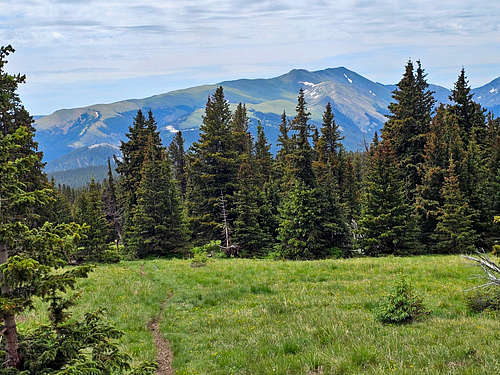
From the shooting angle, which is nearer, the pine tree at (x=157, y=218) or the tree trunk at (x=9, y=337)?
the tree trunk at (x=9, y=337)

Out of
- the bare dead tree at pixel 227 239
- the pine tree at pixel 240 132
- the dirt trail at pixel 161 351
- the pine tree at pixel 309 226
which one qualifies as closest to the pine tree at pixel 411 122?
the pine tree at pixel 309 226

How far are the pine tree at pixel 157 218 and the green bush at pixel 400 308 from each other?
2774cm

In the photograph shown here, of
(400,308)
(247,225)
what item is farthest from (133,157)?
(400,308)

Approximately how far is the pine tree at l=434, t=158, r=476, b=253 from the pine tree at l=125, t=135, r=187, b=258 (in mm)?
25108

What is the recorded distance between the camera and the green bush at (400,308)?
11219 mm

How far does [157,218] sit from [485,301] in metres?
30.5

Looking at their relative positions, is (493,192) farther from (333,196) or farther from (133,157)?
(133,157)

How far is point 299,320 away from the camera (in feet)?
39.9

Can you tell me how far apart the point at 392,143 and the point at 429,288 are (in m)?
29.4

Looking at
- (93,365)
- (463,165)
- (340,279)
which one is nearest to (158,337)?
(93,365)

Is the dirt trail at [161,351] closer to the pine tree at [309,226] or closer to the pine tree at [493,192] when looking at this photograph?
the pine tree at [309,226]

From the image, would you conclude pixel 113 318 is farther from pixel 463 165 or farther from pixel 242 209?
pixel 463 165

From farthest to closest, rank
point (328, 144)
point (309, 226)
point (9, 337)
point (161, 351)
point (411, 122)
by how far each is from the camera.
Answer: point (328, 144), point (411, 122), point (309, 226), point (161, 351), point (9, 337)

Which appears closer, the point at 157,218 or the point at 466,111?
the point at 157,218
